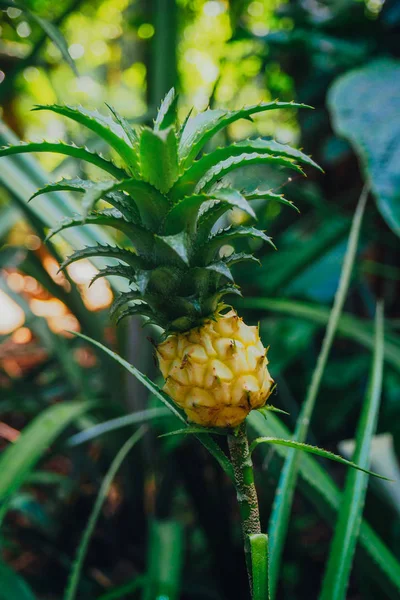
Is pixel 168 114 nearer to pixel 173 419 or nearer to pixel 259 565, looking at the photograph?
pixel 259 565

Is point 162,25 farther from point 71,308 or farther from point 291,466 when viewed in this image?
point 291,466

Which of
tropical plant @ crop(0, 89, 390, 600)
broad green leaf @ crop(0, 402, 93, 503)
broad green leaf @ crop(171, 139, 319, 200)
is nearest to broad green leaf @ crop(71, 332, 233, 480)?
tropical plant @ crop(0, 89, 390, 600)

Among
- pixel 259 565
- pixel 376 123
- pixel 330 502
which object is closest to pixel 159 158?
pixel 259 565

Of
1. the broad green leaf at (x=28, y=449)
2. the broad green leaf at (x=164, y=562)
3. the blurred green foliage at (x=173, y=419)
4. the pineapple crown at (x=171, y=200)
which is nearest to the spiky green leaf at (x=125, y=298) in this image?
the pineapple crown at (x=171, y=200)

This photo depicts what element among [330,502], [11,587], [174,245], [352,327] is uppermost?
[352,327]

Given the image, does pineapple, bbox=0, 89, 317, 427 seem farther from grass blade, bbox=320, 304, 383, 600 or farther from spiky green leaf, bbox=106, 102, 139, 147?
grass blade, bbox=320, 304, 383, 600

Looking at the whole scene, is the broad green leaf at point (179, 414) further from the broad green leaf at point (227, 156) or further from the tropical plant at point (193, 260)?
the broad green leaf at point (227, 156)

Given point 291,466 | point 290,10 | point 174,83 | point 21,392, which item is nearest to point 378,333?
point 291,466
